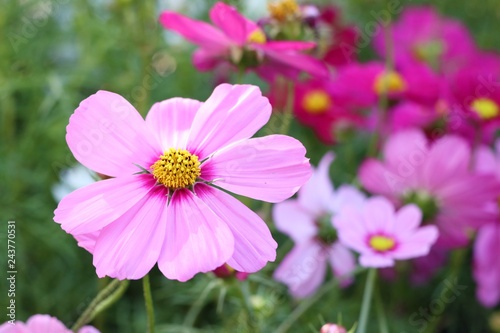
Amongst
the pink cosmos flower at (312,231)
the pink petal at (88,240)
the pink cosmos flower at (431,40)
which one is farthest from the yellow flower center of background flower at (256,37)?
the pink cosmos flower at (431,40)

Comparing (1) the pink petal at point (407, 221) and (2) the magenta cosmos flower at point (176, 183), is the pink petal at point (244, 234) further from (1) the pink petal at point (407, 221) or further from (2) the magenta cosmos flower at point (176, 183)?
(1) the pink petal at point (407, 221)

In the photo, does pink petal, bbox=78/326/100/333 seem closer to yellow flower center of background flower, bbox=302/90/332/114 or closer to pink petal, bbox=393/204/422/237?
pink petal, bbox=393/204/422/237

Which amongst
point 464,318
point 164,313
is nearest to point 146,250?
point 164,313

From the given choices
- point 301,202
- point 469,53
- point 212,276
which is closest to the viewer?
point 212,276

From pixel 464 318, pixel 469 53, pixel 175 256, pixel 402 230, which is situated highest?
pixel 175 256

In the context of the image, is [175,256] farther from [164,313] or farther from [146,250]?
[164,313]

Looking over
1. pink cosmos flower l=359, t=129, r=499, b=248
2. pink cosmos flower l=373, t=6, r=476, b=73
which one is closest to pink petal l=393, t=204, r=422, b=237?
pink cosmos flower l=359, t=129, r=499, b=248

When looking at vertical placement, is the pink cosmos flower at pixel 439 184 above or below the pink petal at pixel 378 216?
below
